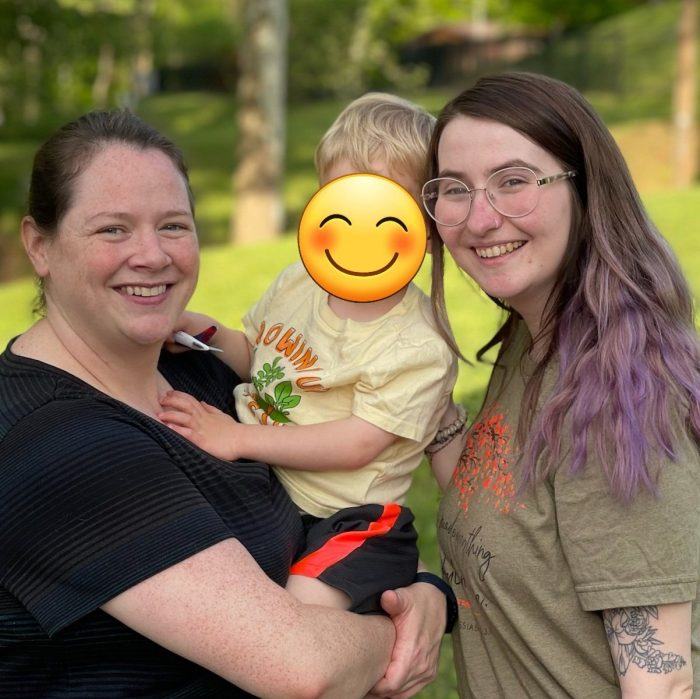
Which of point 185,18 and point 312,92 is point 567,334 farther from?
point 185,18

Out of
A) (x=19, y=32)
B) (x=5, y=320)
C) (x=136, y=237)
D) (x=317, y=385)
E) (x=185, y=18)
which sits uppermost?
(x=185, y=18)

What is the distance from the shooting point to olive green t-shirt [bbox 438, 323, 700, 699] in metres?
2.22

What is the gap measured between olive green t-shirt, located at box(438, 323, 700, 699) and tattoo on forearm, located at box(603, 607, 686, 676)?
43mm

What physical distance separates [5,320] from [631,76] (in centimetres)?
2209

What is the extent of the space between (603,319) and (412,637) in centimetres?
91

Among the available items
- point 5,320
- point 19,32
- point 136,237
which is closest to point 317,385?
point 136,237

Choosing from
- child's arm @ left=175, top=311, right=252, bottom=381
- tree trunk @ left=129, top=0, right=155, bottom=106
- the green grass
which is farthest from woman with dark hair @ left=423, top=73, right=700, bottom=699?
tree trunk @ left=129, top=0, right=155, bottom=106

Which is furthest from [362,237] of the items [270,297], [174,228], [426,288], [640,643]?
[426,288]

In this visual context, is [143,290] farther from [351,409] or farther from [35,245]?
[351,409]

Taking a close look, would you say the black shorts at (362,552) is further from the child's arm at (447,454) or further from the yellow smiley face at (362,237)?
the yellow smiley face at (362,237)

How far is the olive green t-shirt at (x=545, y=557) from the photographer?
87.4 inches

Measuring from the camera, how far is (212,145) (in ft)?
102

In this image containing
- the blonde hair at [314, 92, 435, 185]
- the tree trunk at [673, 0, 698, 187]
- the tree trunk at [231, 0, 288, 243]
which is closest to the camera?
the blonde hair at [314, 92, 435, 185]

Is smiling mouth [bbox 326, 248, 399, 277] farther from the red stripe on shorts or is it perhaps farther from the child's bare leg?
the child's bare leg
